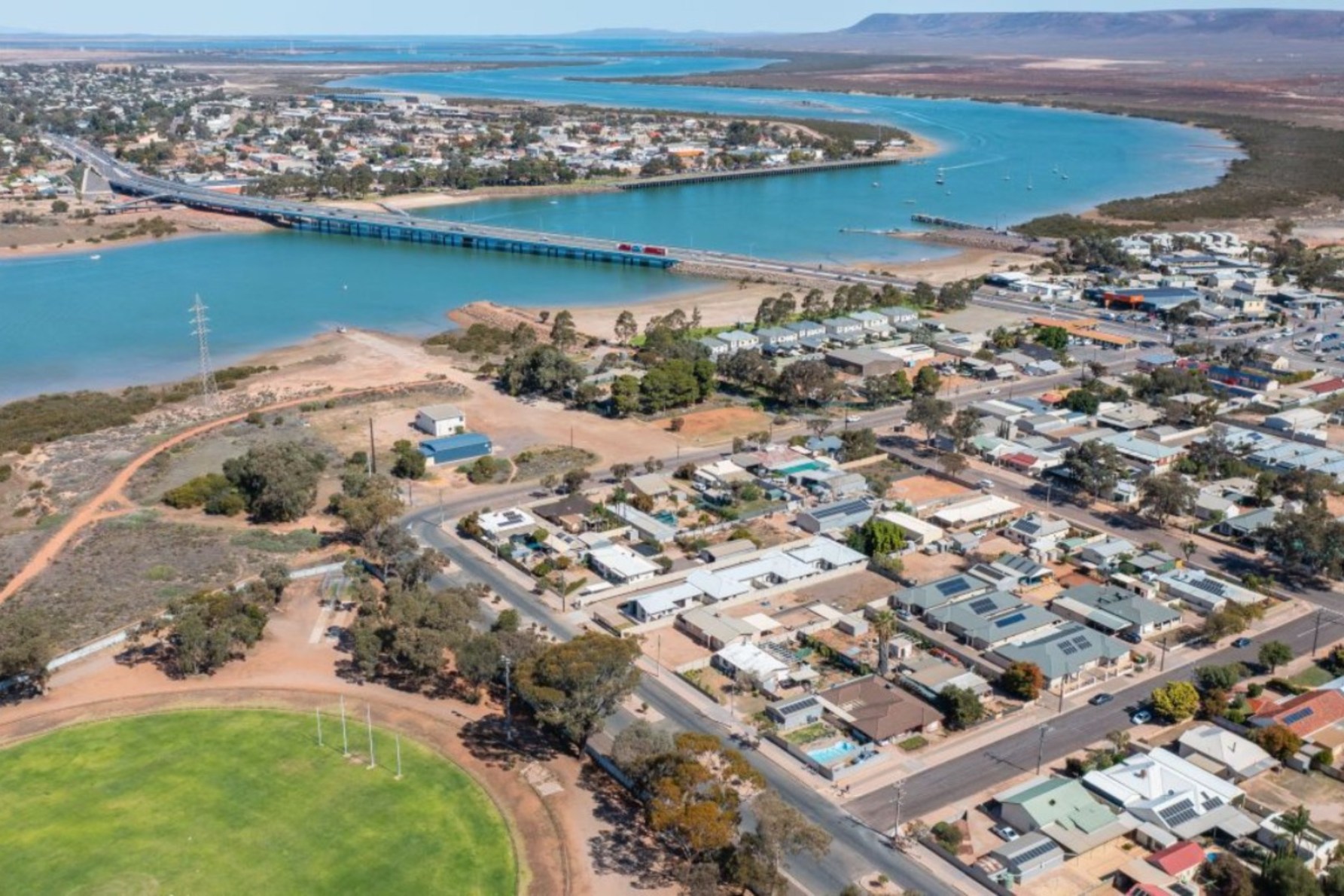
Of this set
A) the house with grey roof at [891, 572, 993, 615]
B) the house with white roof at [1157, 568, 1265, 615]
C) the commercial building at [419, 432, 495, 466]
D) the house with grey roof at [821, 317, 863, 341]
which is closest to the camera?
the house with grey roof at [891, 572, 993, 615]

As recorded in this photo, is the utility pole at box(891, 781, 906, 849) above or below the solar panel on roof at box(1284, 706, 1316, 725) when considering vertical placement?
below

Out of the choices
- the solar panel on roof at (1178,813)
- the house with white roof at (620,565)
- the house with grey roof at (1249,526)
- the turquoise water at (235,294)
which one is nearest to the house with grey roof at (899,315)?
the turquoise water at (235,294)

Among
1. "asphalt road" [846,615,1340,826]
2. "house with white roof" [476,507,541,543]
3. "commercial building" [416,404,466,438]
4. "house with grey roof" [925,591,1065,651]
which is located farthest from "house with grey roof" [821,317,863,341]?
"asphalt road" [846,615,1340,826]

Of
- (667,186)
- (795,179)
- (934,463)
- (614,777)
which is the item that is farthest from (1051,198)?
(614,777)

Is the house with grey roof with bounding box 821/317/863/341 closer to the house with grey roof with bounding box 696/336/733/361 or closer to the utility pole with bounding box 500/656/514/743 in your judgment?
the house with grey roof with bounding box 696/336/733/361

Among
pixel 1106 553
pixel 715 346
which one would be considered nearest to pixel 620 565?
pixel 1106 553
